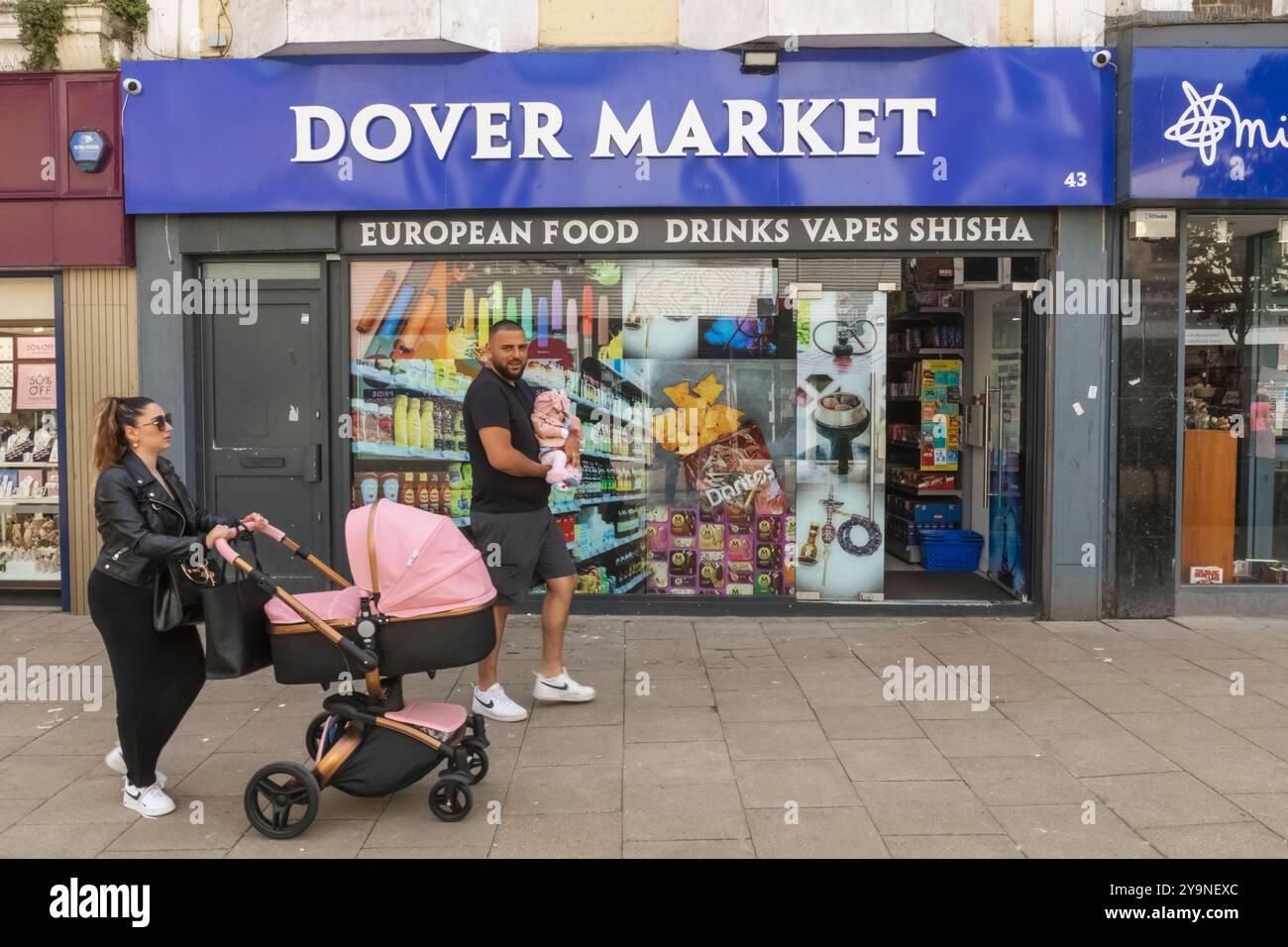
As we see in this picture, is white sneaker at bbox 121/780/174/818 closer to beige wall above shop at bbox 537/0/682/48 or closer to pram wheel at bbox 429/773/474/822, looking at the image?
pram wheel at bbox 429/773/474/822

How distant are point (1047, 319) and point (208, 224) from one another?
20.5 feet

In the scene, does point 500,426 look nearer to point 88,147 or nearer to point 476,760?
point 476,760

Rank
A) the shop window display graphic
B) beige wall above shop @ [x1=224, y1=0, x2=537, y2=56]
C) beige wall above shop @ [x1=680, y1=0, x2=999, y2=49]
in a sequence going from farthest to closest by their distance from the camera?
the shop window display graphic → beige wall above shop @ [x1=224, y1=0, x2=537, y2=56] → beige wall above shop @ [x1=680, y1=0, x2=999, y2=49]

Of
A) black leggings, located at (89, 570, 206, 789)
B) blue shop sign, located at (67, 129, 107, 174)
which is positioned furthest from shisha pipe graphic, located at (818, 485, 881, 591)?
blue shop sign, located at (67, 129, 107, 174)

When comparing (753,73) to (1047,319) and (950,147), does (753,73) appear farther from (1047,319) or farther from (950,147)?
(1047,319)

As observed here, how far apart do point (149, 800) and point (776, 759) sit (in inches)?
109

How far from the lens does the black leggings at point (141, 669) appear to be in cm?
477

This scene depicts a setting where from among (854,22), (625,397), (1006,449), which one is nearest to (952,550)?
(1006,449)

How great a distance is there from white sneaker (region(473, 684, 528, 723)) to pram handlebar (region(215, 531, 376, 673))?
169 centimetres

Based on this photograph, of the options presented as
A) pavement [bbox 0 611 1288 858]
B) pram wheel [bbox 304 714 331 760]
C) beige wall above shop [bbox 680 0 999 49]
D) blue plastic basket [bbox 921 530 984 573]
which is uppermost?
beige wall above shop [bbox 680 0 999 49]

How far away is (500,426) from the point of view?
601cm

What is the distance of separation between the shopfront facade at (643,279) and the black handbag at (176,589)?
14.0ft

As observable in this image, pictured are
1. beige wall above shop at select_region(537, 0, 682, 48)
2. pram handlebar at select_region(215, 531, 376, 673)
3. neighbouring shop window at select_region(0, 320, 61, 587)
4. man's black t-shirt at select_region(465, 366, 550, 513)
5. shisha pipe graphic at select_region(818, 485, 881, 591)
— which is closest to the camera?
pram handlebar at select_region(215, 531, 376, 673)

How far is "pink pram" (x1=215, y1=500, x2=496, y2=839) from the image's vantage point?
457cm
